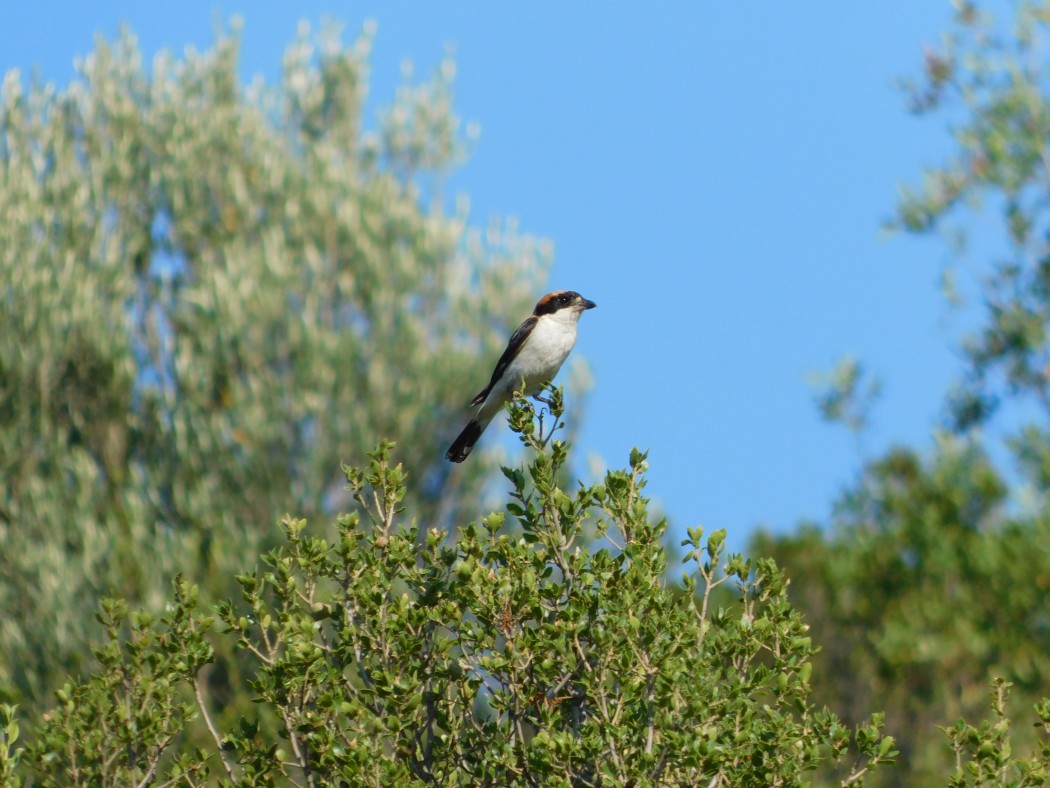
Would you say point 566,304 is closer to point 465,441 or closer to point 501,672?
point 465,441

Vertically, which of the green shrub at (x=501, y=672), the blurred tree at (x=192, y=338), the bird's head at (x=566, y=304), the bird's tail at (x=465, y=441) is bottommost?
the green shrub at (x=501, y=672)

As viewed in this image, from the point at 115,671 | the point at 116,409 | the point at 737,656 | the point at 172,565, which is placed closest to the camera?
the point at 737,656

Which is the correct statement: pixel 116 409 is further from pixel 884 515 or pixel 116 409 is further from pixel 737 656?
pixel 737 656

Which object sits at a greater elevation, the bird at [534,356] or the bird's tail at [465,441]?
the bird at [534,356]

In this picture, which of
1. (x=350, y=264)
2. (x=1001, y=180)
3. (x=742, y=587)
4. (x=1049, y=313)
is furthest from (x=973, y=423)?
(x=742, y=587)

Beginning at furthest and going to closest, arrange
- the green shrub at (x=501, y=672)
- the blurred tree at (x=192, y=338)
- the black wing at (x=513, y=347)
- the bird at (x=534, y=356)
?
the blurred tree at (x=192, y=338), the black wing at (x=513, y=347), the bird at (x=534, y=356), the green shrub at (x=501, y=672)

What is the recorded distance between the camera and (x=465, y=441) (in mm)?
11102

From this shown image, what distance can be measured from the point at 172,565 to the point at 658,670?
19575 mm

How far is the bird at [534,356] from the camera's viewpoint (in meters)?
11.2

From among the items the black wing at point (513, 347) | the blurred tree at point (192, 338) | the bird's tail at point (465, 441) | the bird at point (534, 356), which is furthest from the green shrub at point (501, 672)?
the blurred tree at point (192, 338)

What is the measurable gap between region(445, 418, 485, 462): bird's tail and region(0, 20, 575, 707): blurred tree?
43.3 ft

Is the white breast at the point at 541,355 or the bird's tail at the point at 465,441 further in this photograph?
the white breast at the point at 541,355

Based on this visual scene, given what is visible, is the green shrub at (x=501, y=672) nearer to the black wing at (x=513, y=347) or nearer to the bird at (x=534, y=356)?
the bird at (x=534, y=356)

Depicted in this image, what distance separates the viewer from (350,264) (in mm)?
27375
